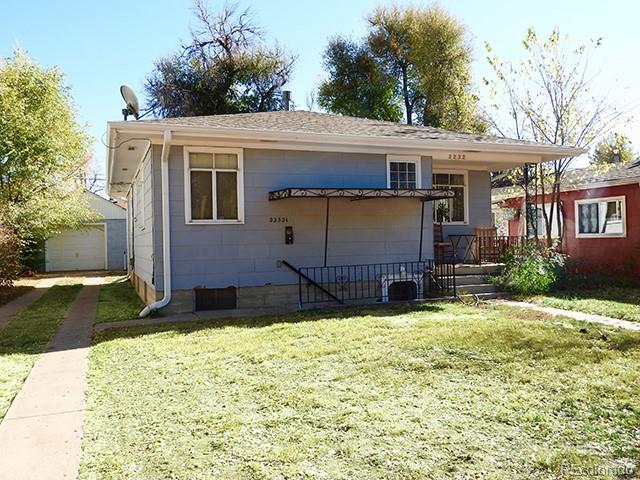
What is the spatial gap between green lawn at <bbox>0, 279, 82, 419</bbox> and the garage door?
39.9ft

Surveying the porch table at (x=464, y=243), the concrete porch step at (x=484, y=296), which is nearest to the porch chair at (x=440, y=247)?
the porch table at (x=464, y=243)

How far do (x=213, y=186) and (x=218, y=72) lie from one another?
18.6m

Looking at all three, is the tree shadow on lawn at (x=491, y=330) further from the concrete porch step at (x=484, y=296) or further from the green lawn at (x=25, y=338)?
the green lawn at (x=25, y=338)

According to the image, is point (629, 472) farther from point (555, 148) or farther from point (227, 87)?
point (227, 87)

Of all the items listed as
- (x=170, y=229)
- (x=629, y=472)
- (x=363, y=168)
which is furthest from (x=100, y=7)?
(x=629, y=472)

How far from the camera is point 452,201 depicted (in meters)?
12.7

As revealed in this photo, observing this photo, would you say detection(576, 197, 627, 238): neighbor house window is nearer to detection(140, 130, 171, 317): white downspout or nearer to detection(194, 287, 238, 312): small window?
detection(194, 287, 238, 312): small window

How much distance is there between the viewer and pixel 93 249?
952 inches

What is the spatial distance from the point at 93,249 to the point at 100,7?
48.9 feet

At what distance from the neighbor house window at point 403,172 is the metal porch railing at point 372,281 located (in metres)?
1.59

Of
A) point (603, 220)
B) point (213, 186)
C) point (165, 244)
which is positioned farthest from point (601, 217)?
point (165, 244)

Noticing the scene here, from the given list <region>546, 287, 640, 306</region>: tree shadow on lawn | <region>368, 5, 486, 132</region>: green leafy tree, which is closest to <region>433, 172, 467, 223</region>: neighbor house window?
<region>546, 287, 640, 306</region>: tree shadow on lawn

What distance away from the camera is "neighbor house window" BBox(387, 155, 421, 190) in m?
10.2

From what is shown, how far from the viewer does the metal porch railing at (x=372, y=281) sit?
31.5 ft
